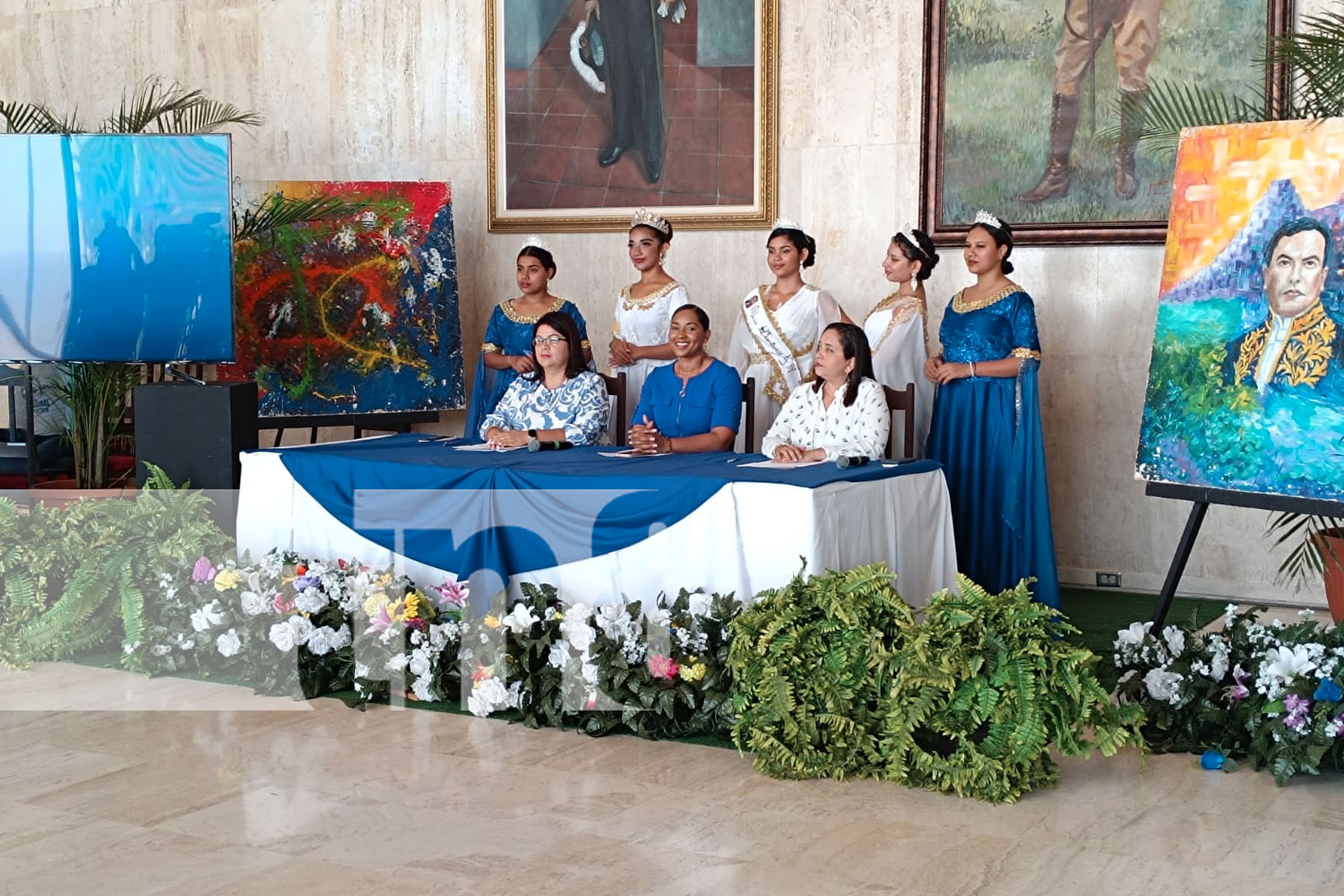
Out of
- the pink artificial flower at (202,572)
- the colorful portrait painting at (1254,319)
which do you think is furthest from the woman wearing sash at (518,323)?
the colorful portrait painting at (1254,319)

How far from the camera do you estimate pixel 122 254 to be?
6.79 metres

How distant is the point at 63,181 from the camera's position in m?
6.77

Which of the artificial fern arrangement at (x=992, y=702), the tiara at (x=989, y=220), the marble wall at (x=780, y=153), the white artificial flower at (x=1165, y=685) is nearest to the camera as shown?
the artificial fern arrangement at (x=992, y=702)

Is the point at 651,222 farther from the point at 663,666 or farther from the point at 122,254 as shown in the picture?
the point at 663,666

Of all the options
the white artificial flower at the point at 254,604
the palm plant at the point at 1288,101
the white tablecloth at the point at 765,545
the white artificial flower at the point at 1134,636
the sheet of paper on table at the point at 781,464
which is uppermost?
the palm plant at the point at 1288,101

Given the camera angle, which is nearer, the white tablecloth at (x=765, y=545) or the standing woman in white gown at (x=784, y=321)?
the white tablecloth at (x=765, y=545)

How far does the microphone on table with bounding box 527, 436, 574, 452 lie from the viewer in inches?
223

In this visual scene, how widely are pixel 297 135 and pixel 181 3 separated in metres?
1.22

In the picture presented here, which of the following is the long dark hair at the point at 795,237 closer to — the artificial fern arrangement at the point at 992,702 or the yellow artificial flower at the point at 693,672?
the yellow artificial flower at the point at 693,672

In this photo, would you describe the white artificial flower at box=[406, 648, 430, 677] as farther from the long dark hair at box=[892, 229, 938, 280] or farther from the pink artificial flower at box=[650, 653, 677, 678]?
the long dark hair at box=[892, 229, 938, 280]

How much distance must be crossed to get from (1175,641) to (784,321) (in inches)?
97.8

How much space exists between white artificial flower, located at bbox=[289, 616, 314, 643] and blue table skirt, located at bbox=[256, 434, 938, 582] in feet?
1.54

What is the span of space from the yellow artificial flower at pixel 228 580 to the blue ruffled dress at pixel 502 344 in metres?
1.96

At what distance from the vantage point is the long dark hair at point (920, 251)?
6.43m
